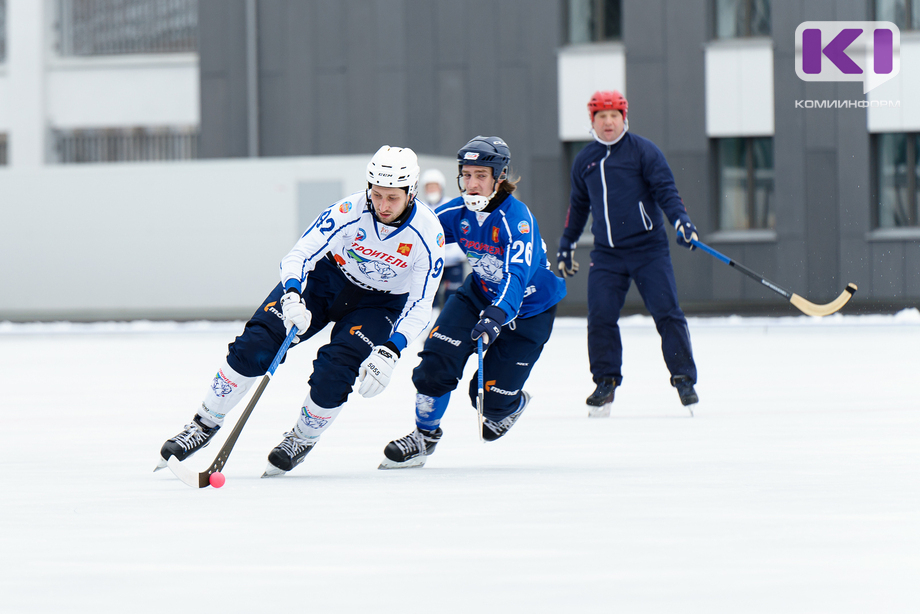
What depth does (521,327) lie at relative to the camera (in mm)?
5770

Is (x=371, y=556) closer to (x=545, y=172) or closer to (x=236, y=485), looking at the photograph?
(x=236, y=485)

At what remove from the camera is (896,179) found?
69.5ft

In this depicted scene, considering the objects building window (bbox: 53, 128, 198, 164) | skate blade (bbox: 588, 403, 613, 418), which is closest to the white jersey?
skate blade (bbox: 588, 403, 613, 418)

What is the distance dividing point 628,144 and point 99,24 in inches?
798

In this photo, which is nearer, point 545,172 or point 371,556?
point 371,556

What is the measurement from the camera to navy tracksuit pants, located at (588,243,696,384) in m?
7.37

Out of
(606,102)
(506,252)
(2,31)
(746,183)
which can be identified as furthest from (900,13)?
(506,252)

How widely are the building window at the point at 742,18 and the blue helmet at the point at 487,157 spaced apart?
1696cm

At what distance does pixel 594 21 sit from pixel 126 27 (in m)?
9.39

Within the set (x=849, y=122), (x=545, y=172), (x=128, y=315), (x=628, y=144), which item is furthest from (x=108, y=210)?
(x=628, y=144)

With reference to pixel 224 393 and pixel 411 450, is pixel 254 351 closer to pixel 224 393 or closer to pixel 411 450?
pixel 224 393

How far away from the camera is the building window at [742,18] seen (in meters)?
21.4

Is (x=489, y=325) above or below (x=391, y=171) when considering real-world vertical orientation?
below

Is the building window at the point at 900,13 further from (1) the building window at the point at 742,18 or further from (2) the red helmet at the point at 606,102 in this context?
(2) the red helmet at the point at 606,102
